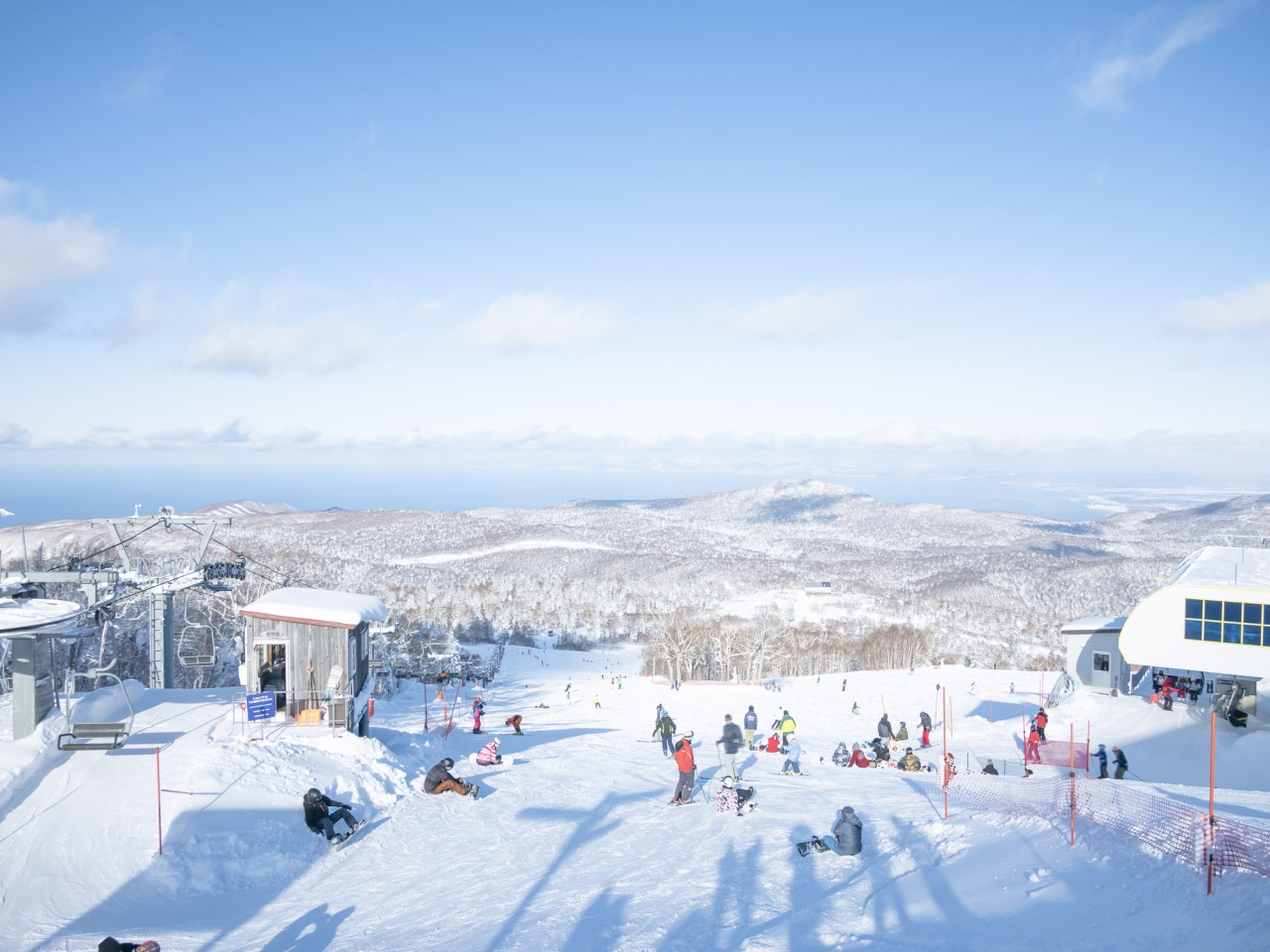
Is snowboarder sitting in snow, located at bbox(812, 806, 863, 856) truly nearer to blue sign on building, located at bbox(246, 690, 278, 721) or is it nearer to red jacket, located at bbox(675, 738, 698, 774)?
red jacket, located at bbox(675, 738, 698, 774)

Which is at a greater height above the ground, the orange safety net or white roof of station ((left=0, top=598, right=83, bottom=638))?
white roof of station ((left=0, top=598, right=83, bottom=638))

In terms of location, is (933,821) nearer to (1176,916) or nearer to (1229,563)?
(1176,916)

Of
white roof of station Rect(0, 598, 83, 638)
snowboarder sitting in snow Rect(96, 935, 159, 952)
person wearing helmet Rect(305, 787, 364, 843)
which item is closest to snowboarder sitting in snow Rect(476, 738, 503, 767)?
person wearing helmet Rect(305, 787, 364, 843)

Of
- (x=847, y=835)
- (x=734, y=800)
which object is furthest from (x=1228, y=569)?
(x=847, y=835)

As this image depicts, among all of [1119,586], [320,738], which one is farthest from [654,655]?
[1119,586]

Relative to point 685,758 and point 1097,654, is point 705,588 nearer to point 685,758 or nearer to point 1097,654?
point 1097,654

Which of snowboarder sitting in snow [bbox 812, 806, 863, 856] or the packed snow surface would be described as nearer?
the packed snow surface

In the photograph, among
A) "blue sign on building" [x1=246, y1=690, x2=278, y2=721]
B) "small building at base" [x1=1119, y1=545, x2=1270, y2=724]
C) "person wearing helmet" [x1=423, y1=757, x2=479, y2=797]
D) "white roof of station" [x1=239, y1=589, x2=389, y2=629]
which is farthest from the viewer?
"small building at base" [x1=1119, y1=545, x2=1270, y2=724]
